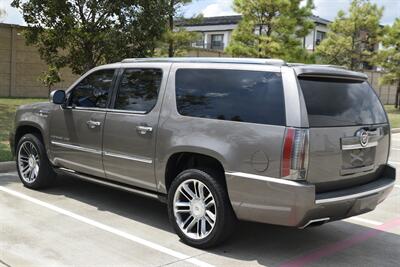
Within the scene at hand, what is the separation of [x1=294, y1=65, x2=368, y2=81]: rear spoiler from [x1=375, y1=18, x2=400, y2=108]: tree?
30.1 meters

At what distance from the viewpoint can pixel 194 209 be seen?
17.0ft

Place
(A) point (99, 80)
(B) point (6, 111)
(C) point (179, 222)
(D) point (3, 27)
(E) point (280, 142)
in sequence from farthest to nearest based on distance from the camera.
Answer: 1. (D) point (3, 27)
2. (B) point (6, 111)
3. (A) point (99, 80)
4. (C) point (179, 222)
5. (E) point (280, 142)

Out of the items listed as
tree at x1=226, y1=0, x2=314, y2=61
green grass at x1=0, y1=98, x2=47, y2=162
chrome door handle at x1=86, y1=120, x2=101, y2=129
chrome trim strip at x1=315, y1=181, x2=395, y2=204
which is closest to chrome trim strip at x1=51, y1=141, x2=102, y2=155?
chrome door handle at x1=86, y1=120, x2=101, y2=129

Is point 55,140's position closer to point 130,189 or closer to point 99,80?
point 99,80

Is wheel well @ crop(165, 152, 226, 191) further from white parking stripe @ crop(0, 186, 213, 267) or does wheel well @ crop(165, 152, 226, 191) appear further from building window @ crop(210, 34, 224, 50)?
building window @ crop(210, 34, 224, 50)

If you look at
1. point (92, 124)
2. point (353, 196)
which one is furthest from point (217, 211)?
point (92, 124)

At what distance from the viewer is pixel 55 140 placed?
22.3 feet

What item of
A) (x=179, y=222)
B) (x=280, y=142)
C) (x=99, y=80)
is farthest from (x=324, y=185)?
(x=99, y=80)

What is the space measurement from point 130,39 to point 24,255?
8960 millimetres

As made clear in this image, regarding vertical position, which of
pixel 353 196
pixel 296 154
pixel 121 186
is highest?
pixel 296 154

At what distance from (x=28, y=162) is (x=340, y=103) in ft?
14.9

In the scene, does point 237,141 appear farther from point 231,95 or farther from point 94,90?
point 94,90

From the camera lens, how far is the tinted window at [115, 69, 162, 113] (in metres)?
5.72

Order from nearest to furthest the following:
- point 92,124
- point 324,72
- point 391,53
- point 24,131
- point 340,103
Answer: point 324,72, point 340,103, point 92,124, point 24,131, point 391,53
